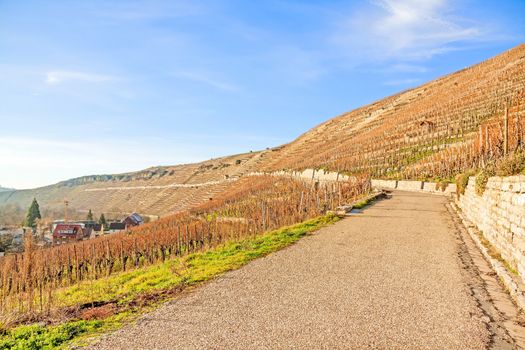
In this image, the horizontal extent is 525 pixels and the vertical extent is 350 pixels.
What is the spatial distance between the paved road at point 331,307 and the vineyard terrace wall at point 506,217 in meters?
1.02

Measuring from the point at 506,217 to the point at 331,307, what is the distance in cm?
536

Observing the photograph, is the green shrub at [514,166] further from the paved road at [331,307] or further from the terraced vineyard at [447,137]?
the terraced vineyard at [447,137]

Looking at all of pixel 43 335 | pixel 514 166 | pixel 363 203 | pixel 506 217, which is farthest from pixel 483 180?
pixel 43 335

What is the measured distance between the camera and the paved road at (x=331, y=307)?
19.1 ft

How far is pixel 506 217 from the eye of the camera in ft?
31.2

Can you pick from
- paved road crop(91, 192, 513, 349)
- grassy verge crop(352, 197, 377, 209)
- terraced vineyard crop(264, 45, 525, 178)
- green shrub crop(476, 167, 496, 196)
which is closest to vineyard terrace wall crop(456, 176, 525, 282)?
green shrub crop(476, 167, 496, 196)

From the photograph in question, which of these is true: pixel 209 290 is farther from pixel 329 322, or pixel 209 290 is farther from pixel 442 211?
pixel 442 211

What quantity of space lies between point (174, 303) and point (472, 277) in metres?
6.64

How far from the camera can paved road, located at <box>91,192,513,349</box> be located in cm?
582

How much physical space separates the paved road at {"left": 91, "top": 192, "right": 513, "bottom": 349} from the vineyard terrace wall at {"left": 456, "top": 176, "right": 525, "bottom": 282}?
3.33 feet

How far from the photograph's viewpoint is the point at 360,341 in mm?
5711

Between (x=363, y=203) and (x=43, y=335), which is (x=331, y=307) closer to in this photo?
(x=43, y=335)

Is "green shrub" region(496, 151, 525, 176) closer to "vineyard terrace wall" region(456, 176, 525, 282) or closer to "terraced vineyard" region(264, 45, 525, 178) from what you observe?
"vineyard terrace wall" region(456, 176, 525, 282)

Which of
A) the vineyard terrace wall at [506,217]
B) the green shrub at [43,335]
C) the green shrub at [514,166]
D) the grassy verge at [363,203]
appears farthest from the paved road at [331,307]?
the grassy verge at [363,203]
